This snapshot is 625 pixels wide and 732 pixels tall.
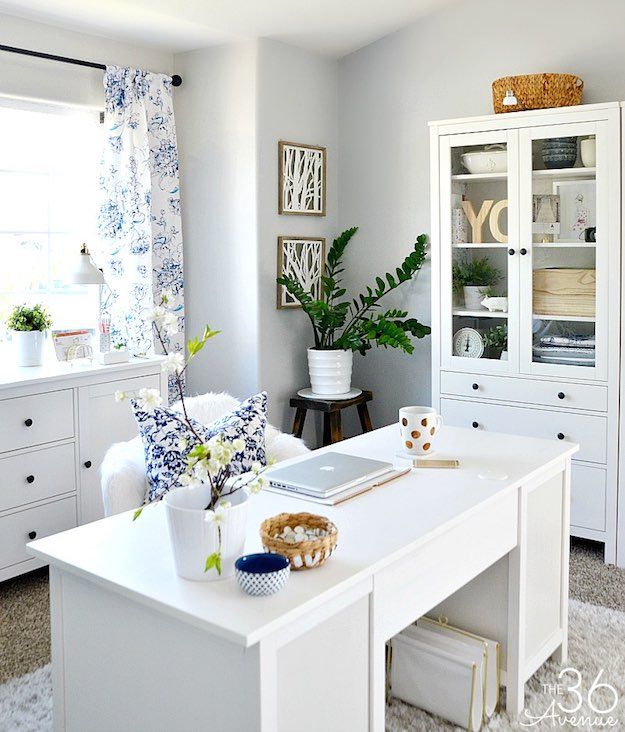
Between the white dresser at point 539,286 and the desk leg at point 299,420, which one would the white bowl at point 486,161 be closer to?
the white dresser at point 539,286

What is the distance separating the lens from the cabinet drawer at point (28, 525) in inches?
128

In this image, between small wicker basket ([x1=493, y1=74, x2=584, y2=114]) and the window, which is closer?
small wicker basket ([x1=493, y1=74, x2=584, y2=114])

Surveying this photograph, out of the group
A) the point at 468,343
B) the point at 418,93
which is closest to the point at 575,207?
the point at 468,343

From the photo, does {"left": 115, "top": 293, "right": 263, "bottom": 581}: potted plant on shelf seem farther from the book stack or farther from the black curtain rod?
the black curtain rod

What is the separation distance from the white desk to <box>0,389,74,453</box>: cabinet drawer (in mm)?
1432

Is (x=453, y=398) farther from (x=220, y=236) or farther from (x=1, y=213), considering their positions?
(x=1, y=213)

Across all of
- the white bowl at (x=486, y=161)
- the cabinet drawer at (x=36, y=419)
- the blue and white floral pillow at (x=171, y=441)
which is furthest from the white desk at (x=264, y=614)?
the white bowl at (x=486, y=161)

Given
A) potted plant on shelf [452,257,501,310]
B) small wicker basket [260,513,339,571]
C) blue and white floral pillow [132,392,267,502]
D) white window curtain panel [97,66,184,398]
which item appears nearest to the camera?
small wicker basket [260,513,339,571]

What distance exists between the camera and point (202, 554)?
62.8 inches

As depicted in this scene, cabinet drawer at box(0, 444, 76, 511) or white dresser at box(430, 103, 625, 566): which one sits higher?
white dresser at box(430, 103, 625, 566)

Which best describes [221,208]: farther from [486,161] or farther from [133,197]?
[486,161]

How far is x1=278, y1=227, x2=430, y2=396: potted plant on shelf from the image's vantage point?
4.23 meters

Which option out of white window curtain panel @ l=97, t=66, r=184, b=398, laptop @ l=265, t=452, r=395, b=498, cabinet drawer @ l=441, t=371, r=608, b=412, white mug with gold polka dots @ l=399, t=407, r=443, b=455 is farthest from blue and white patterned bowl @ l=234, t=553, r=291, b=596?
white window curtain panel @ l=97, t=66, r=184, b=398

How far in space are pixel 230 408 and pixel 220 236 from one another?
1344 millimetres
